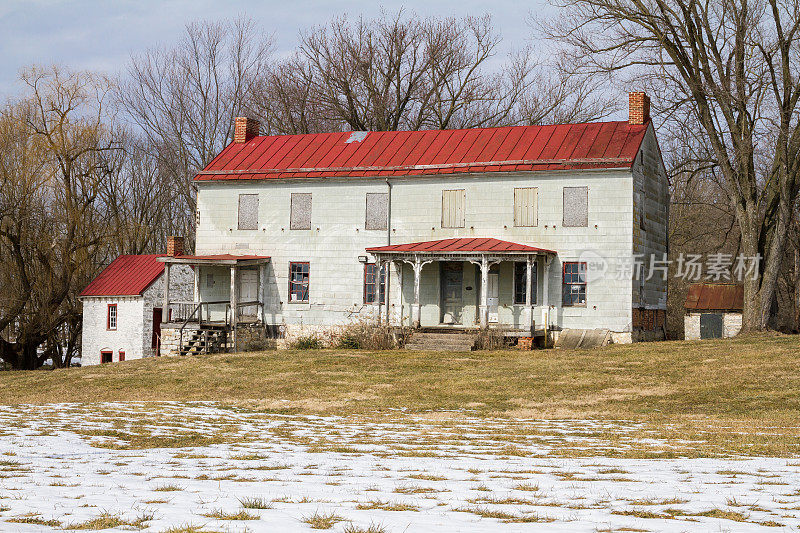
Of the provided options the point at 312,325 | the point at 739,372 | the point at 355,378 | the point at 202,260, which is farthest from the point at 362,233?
the point at 739,372

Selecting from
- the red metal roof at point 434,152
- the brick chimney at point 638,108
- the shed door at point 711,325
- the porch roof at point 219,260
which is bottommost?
the shed door at point 711,325

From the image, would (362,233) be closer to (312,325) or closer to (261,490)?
(312,325)

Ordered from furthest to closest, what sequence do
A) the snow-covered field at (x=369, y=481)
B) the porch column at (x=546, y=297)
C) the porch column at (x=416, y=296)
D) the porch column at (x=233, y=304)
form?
1. the porch column at (x=233, y=304)
2. the porch column at (x=416, y=296)
3. the porch column at (x=546, y=297)
4. the snow-covered field at (x=369, y=481)

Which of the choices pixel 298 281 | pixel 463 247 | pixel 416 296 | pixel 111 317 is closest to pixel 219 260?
pixel 298 281

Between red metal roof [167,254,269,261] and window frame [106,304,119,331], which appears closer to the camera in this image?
red metal roof [167,254,269,261]

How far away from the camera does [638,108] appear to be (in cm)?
3002

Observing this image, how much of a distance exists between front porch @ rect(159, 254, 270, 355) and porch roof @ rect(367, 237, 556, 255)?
16.9 ft

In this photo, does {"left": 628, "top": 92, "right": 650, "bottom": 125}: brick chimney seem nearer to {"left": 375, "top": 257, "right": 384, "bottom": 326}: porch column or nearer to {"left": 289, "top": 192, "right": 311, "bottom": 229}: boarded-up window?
{"left": 375, "top": 257, "right": 384, "bottom": 326}: porch column

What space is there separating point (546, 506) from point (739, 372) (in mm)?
15592

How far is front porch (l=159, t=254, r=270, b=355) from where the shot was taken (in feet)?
101

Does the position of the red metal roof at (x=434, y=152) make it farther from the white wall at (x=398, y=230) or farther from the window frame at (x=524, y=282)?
the window frame at (x=524, y=282)

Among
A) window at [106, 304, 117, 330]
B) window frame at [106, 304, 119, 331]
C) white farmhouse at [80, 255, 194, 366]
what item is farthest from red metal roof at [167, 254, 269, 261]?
window at [106, 304, 117, 330]

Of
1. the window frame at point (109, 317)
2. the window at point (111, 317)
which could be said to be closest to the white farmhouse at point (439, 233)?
the window frame at point (109, 317)

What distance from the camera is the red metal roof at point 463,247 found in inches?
1091
